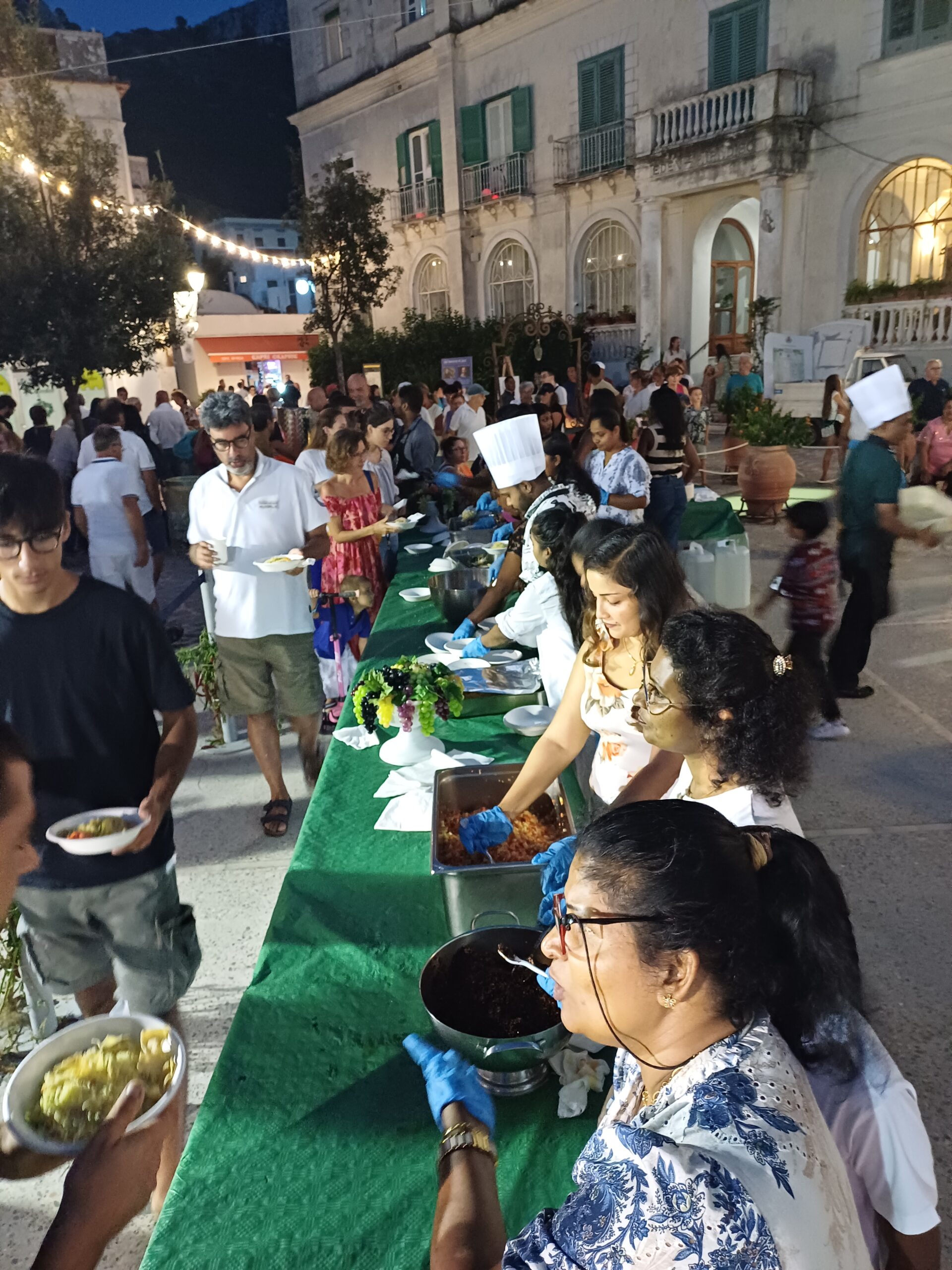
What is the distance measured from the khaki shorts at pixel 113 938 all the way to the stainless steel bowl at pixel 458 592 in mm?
2094

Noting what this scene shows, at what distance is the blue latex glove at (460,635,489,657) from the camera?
3.55m

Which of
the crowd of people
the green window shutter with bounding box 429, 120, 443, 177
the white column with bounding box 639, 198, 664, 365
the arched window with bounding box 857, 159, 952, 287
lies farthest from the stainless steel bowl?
the green window shutter with bounding box 429, 120, 443, 177

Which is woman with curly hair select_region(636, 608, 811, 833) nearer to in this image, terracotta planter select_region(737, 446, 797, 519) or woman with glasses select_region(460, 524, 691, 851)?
woman with glasses select_region(460, 524, 691, 851)

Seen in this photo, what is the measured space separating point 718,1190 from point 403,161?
24.3m

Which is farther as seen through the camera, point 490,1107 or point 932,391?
point 932,391

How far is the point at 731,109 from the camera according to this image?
14.2 m

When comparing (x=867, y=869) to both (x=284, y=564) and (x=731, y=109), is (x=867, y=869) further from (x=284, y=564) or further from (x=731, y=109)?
(x=731, y=109)

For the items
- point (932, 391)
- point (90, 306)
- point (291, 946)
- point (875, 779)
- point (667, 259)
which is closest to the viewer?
point (291, 946)

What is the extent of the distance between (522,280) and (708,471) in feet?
33.3

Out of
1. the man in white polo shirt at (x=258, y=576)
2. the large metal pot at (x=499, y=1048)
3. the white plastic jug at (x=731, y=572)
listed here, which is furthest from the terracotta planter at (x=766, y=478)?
the large metal pot at (x=499, y=1048)

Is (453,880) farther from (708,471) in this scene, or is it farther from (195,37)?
(195,37)

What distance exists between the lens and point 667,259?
16.3 meters

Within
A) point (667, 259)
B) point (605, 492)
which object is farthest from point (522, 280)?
point (605, 492)

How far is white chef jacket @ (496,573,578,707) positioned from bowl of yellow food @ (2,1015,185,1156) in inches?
68.8
